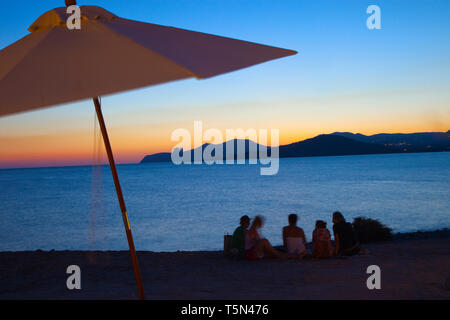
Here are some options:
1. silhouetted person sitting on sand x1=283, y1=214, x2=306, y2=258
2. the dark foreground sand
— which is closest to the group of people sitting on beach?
silhouetted person sitting on sand x1=283, y1=214, x2=306, y2=258

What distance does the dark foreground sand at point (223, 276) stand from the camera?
533cm

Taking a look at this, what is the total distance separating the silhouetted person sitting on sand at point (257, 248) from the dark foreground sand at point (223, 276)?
275 millimetres

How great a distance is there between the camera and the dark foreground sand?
5332mm

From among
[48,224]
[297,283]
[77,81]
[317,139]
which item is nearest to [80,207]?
[48,224]

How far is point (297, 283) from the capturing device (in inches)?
237

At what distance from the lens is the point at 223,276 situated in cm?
690

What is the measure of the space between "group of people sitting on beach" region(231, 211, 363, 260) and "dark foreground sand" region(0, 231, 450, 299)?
30 cm

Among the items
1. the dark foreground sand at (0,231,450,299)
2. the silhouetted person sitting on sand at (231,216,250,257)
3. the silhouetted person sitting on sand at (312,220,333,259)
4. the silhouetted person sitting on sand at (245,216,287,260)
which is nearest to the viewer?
the dark foreground sand at (0,231,450,299)

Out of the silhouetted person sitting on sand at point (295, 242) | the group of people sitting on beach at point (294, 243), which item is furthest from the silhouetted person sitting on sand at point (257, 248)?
the silhouetted person sitting on sand at point (295, 242)

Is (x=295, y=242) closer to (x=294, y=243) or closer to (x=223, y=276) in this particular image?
(x=294, y=243)

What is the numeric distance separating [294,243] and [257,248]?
0.75 m

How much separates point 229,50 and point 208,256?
6568 mm

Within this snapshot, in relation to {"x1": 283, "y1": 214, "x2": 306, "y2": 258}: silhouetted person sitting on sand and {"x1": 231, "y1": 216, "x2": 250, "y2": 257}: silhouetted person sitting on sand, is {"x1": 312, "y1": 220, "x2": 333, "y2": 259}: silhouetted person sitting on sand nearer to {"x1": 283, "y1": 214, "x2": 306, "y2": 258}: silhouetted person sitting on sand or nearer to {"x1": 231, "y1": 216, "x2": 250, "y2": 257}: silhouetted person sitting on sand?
{"x1": 283, "y1": 214, "x2": 306, "y2": 258}: silhouetted person sitting on sand
